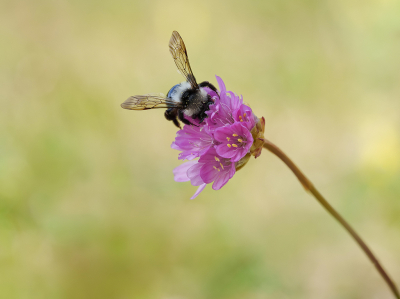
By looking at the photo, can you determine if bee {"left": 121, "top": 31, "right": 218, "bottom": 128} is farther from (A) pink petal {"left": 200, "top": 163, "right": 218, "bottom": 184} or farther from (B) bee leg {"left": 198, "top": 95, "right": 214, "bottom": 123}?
(A) pink petal {"left": 200, "top": 163, "right": 218, "bottom": 184}

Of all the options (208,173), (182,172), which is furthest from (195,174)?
(182,172)

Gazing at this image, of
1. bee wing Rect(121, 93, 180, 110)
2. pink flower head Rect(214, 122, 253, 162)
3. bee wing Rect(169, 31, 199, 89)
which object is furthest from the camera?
bee wing Rect(169, 31, 199, 89)

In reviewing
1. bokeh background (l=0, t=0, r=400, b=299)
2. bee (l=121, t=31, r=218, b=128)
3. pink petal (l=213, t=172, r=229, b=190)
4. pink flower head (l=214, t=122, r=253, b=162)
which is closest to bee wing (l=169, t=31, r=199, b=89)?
bee (l=121, t=31, r=218, b=128)

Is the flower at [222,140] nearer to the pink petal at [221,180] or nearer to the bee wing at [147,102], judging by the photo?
the pink petal at [221,180]

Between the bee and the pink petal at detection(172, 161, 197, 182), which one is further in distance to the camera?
the pink petal at detection(172, 161, 197, 182)

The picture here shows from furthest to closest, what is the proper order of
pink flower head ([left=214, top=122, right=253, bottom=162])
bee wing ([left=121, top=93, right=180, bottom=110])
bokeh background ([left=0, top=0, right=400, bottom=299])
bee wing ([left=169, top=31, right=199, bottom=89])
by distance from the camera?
bokeh background ([left=0, top=0, right=400, bottom=299]), bee wing ([left=169, top=31, right=199, bottom=89]), bee wing ([left=121, top=93, right=180, bottom=110]), pink flower head ([left=214, top=122, right=253, bottom=162])

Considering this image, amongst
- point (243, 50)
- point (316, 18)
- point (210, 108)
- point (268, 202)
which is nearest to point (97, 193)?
point (268, 202)

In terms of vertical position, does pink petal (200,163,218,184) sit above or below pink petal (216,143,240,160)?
below
